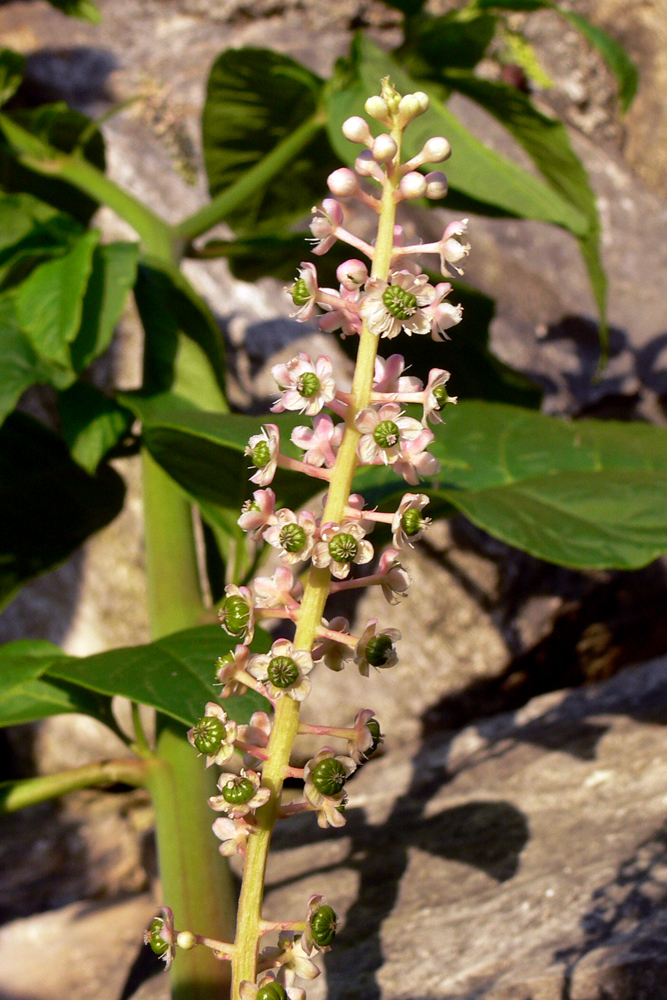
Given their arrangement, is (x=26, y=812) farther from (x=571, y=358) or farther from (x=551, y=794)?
(x=571, y=358)

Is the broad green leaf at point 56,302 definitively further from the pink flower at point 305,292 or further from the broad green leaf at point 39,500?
the pink flower at point 305,292

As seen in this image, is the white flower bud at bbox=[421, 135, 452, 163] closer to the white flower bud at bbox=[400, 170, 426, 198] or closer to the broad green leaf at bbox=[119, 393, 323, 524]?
the white flower bud at bbox=[400, 170, 426, 198]

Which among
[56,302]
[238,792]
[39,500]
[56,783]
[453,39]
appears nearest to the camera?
[238,792]

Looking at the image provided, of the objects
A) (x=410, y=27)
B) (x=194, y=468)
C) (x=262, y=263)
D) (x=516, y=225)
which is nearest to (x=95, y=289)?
(x=194, y=468)

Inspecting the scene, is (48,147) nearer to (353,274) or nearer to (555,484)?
(555,484)

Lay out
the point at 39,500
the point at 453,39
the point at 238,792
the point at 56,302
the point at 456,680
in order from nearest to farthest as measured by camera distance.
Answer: the point at 238,792
the point at 56,302
the point at 39,500
the point at 453,39
the point at 456,680

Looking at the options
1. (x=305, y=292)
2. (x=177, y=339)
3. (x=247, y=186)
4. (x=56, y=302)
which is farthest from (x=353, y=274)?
(x=247, y=186)
